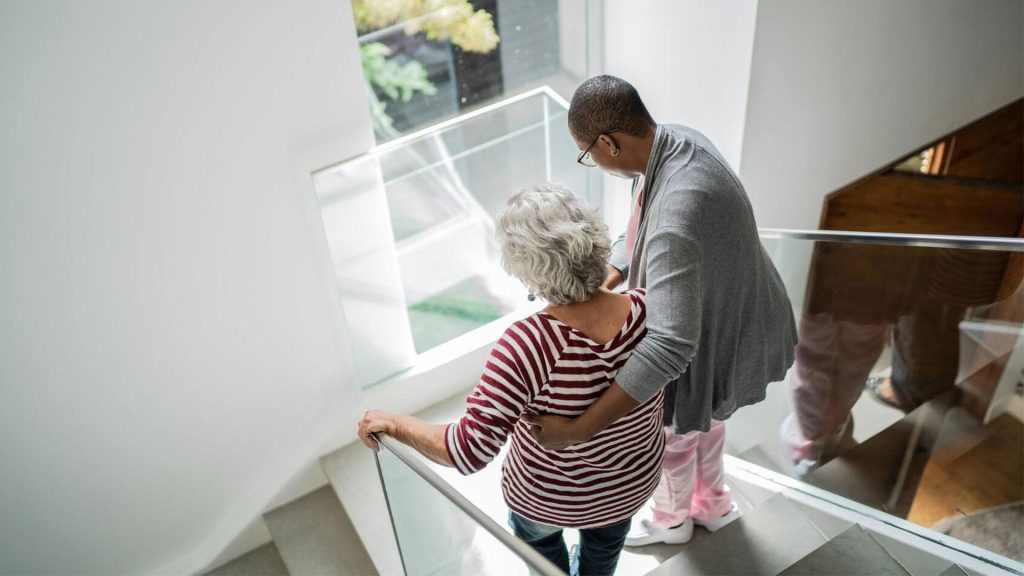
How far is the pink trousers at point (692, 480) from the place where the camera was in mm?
2754

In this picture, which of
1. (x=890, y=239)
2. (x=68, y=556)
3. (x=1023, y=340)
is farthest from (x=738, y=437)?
(x=68, y=556)

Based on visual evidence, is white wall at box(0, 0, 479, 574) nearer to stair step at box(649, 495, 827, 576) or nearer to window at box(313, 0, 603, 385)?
window at box(313, 0, 603, 385)

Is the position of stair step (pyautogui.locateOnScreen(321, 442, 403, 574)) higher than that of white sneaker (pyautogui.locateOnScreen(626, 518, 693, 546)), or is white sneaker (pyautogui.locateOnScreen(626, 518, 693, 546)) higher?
white sneaker (pyautogui.locateOnScreen(626, 518, 693, 546))

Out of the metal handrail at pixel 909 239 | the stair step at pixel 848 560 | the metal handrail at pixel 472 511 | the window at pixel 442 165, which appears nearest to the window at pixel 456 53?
the window at pixel 442 165

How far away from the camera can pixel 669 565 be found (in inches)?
110

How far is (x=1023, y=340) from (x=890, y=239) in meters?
0.82

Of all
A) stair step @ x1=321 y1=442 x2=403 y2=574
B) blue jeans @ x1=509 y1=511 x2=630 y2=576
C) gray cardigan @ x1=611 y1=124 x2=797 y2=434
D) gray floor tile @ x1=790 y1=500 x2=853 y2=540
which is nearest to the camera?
gray cardigan @ x1=611 y1=124 x2=797 y2=434

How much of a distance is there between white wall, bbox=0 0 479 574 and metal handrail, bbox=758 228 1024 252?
5.22 ft

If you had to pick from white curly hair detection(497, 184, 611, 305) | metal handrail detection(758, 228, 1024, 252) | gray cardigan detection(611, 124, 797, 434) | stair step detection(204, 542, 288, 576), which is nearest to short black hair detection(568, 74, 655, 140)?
gray cardigan detection(611, 124, 797, 434)

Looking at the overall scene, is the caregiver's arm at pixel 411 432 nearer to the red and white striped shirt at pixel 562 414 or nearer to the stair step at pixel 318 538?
the red and white striped shirt at pixel 562 414

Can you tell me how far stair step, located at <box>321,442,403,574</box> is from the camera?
355 centimetres

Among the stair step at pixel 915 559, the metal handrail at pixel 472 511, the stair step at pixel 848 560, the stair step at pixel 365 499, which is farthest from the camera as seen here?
the stair step at pixel 365 499

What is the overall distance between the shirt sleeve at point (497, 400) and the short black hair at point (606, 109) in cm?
55

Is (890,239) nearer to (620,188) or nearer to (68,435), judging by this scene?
(620,188)
